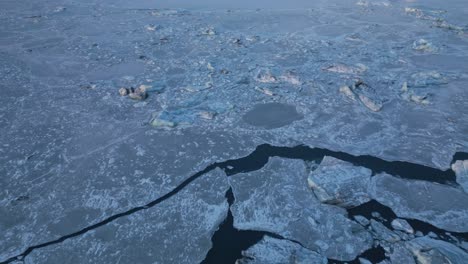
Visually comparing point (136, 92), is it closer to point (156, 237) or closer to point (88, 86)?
point (88, 86)

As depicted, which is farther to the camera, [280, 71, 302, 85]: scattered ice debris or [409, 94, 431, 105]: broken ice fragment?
[280, 71, 302, 85]: scattered ice debris

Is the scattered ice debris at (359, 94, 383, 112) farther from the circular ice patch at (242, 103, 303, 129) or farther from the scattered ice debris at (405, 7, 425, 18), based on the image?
the scattered ice debris at (405, 7, 425, 18)

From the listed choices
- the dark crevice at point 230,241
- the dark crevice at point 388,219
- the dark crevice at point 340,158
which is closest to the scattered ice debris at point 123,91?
the dark crevice at point 340,158

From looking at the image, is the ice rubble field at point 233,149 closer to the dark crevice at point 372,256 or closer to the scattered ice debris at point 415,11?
the dark crevice at point 372,256

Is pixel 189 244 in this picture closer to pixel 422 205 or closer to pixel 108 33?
pixel 422 205

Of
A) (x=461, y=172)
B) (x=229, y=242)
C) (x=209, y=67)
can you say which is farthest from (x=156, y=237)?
(x=209, y=67)

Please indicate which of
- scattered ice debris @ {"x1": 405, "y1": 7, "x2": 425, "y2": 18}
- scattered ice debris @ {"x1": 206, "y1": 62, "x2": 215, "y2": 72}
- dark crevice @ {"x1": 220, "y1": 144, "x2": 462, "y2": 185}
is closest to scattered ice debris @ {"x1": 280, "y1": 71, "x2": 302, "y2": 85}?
scattered ice debris @ {"x1": 206, "y1": 62, "x2": 215, "y2": 72}

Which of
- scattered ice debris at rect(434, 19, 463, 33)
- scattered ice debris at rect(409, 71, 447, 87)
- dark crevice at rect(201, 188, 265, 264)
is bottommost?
dark crevice at rect(201, 188, 265, 264)
